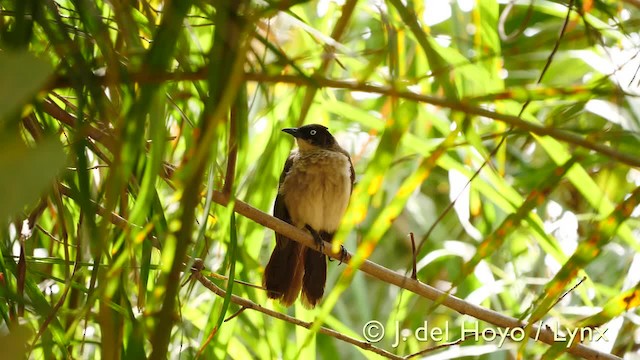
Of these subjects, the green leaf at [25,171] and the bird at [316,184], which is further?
the bird at [316,184]

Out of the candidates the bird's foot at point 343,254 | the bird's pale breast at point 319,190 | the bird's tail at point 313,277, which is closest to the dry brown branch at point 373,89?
the bird's foot at point 343,254

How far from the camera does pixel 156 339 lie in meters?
0.87

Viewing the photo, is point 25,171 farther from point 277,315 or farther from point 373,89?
point 277,315

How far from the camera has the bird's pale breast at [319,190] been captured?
173 inches

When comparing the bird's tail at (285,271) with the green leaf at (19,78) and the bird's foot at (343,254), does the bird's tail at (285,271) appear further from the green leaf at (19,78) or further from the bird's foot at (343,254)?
the green leaf at (19,78)

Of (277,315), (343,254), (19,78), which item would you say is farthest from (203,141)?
(343,254)

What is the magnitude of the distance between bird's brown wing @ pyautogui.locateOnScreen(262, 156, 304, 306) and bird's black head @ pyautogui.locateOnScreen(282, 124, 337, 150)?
2.10ft

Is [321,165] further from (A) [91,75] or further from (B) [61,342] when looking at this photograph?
(A) [91,75]

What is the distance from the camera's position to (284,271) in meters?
3.91

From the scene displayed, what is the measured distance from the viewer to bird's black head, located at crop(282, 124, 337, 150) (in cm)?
443

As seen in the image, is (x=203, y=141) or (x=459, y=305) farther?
(x=459, y=305)

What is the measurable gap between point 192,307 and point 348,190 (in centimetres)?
172

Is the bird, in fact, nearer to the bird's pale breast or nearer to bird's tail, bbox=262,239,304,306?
the bird's pale breast

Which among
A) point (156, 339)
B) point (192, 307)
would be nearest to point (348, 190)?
point (192, 307)
